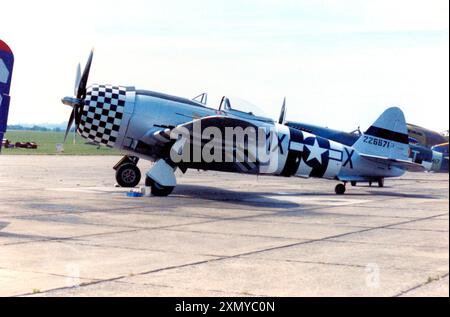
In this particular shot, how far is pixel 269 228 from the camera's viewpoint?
11.5 meters

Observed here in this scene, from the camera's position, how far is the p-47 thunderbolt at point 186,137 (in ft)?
57.5

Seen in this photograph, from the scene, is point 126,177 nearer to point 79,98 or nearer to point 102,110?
point 102,110

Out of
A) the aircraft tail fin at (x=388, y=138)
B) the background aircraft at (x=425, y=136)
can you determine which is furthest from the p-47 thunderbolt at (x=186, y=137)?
the background aircraft at (x=425, y=136)

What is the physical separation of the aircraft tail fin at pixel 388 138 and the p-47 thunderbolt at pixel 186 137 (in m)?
0.97

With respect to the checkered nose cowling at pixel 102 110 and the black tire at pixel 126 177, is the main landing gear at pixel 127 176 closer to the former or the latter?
the black tire at pixel 126 177

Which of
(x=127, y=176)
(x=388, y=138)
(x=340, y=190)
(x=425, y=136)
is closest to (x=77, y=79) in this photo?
(x=127, y=176)

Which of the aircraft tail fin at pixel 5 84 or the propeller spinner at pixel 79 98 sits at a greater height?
the propeller spinner at pixel 79 98

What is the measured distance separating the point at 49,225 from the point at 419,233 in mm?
6163

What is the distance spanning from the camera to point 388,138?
2112 cm

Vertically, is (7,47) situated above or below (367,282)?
above

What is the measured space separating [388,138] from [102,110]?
30.0 ft

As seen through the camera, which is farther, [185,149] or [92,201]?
[185,149]
